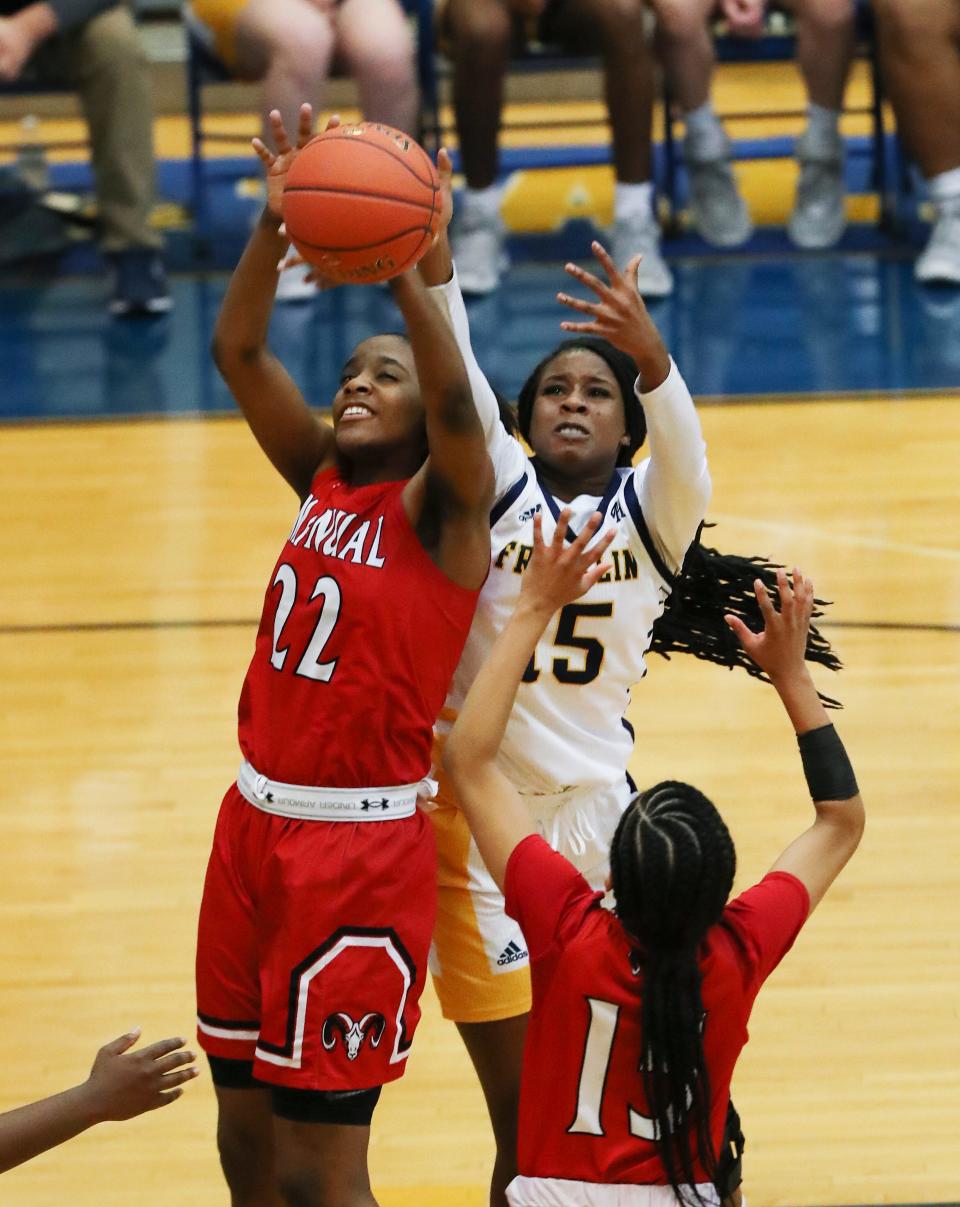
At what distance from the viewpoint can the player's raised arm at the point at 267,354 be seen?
3.54 m

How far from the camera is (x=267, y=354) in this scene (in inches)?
144

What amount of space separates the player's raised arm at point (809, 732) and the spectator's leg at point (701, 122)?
7.44 meters

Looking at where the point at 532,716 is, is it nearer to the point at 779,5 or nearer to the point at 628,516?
the point at 628,516

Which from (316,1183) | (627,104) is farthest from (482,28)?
(316,1183)

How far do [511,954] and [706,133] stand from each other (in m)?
7.29

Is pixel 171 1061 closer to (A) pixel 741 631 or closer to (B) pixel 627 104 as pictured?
(A) pixel 741 631

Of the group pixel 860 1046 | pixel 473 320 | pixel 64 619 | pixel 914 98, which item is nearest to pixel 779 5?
pixel 914 98

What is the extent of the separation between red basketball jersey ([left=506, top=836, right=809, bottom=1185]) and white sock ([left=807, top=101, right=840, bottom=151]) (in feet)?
26.6

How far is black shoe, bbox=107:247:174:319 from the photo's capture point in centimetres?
977

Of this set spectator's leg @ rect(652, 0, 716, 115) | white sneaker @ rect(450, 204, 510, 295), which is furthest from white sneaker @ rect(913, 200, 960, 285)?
white sneaker @ rect(450, 204, 510, 295)

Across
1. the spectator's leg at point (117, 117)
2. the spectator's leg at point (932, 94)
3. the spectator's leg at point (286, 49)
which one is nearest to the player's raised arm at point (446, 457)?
the spectator's leg at point (286, 49)

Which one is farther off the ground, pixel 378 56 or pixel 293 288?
pixel 378 56

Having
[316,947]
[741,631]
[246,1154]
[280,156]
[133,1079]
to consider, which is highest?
[280,156]

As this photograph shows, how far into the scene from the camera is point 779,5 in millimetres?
10203
